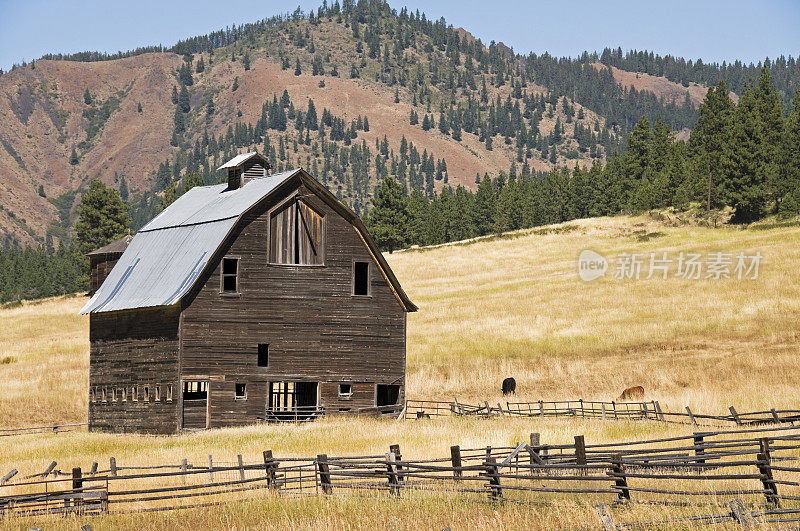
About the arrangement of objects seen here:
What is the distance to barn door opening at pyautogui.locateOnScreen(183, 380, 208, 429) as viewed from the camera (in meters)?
41.2

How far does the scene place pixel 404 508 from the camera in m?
20.1

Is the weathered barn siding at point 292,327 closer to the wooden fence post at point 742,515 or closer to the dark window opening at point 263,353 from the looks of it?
the dark window opening at point 263,353

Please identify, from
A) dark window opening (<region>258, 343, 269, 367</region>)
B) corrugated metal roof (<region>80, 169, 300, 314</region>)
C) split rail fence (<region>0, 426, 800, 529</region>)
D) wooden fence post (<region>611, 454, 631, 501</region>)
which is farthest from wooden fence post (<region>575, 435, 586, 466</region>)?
dark window opening (<region>258, 343, 269, 367</region>)

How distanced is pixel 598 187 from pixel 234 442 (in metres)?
123

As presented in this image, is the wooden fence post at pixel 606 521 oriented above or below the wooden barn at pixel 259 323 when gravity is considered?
below

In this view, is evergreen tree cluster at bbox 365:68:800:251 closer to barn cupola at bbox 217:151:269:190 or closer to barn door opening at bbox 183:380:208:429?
barn cupola at bbox 217:151:269:190

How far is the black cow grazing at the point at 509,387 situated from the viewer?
49.5 meters

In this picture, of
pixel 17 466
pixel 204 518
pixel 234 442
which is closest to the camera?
pixel 204 518

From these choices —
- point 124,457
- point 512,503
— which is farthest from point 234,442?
point 512,503

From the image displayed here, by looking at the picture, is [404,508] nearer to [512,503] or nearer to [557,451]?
[512,503]

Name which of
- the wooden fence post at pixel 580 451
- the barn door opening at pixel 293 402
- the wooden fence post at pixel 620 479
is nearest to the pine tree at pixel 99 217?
the barn door opening at pixel 293 402

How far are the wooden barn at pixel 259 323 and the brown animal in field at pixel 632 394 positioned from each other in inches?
380

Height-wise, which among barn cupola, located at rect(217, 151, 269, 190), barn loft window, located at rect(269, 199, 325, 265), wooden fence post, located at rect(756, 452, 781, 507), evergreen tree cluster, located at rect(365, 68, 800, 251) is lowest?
wooden fence post, located at rect(756, 452, 781, 507)

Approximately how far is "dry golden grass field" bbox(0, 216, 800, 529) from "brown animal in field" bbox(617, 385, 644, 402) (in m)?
0.95
